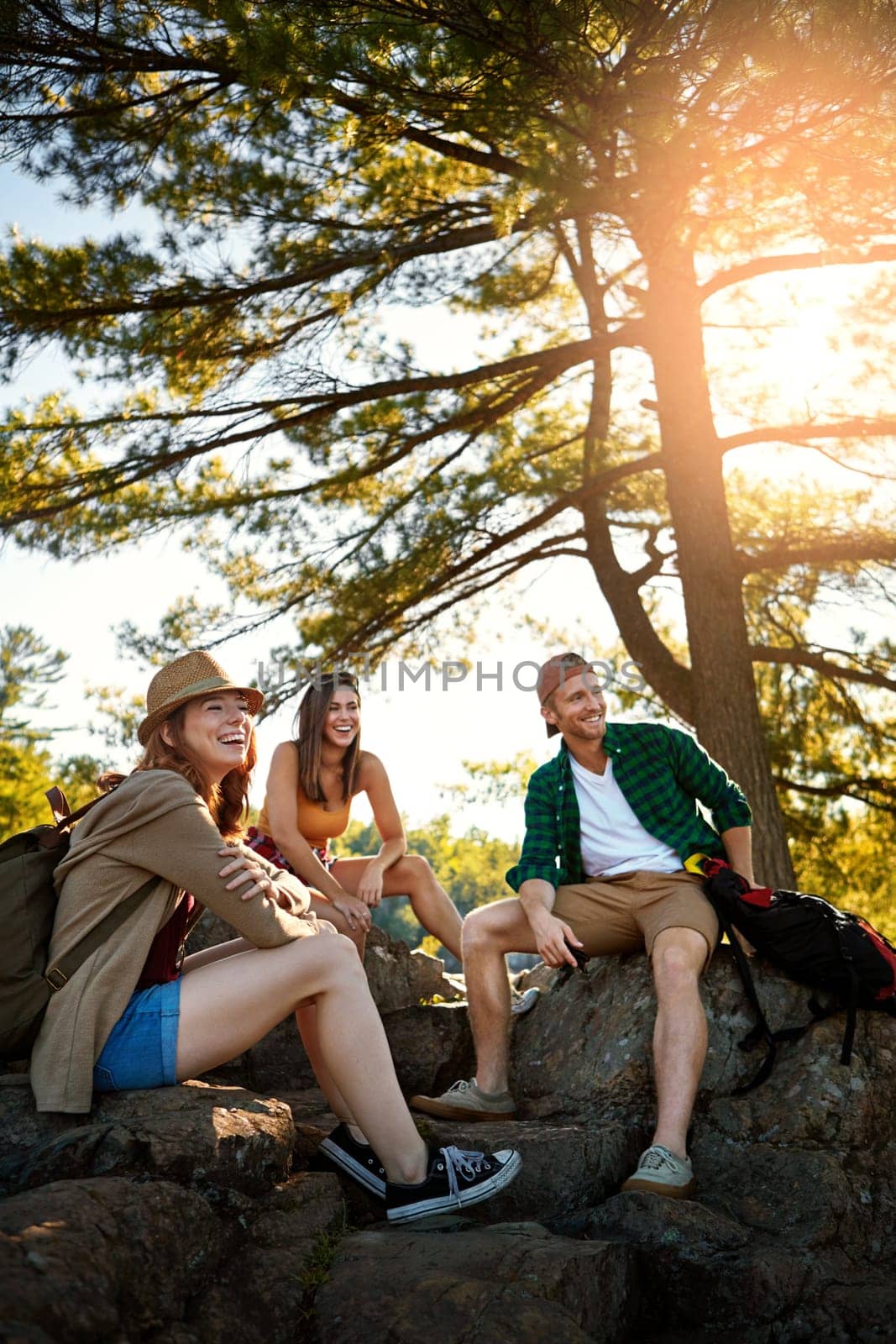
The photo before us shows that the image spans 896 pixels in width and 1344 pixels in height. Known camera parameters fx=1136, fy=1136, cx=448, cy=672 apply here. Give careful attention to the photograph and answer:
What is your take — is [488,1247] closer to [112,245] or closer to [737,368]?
[112,245]

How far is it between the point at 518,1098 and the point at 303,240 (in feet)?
16.0

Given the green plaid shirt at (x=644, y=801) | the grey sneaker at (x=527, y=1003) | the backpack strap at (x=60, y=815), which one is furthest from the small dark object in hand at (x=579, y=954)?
the backpack strap at (x=60, y=815)

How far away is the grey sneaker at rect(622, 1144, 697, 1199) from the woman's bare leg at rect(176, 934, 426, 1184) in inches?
25.9

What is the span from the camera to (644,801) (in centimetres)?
379

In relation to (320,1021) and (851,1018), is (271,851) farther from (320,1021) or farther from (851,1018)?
(851,1018)

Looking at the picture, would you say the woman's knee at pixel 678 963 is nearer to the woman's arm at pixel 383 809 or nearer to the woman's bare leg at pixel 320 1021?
the woman's bare leg at pixel 320 1021

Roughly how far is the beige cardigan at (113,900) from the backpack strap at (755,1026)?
1.65 metres

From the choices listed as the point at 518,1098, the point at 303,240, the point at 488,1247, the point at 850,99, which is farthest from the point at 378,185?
the point at 488,1247

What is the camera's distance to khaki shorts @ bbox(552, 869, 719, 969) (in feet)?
11.5

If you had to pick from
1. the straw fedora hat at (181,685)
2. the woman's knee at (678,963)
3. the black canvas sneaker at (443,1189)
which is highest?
the straw fedora hat at (181,685)

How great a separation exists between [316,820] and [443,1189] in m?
1.79

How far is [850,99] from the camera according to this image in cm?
472

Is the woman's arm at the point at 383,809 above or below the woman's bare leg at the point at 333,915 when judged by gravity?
above

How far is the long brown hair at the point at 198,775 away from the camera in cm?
283
